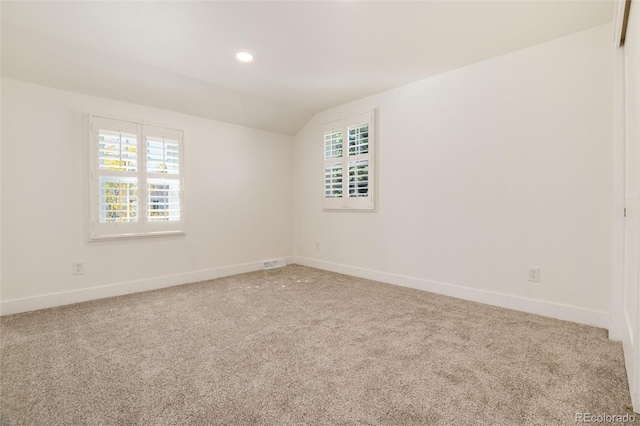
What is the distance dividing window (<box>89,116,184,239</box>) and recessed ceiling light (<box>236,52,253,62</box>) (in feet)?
4.42

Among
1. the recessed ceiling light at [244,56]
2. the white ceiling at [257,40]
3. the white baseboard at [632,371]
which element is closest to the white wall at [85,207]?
the white ceiling at [257,40]

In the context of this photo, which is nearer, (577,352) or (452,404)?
(452,404)

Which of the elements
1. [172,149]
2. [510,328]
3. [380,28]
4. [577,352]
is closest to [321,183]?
[172,149]

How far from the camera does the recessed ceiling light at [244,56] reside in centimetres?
267

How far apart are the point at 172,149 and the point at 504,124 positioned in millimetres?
3531

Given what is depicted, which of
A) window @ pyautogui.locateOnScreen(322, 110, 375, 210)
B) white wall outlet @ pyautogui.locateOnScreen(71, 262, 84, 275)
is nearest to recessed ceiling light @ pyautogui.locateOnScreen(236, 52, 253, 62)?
window @ pyautogui.locateOnScreen(322, 110, 375, 210)

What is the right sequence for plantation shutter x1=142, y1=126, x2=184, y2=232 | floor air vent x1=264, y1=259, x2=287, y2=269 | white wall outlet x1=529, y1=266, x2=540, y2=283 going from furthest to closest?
floor air vent x1=264, y1=259, x2=287, y2=269
plantation shutter x1=142, y1=126, x2=184, y2=232
white wall outlet x1=529, y1=266, x2=540, y2=283

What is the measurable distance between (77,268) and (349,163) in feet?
10.5

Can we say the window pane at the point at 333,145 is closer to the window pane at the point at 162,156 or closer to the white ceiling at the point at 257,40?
the white ceiling at the point at 257,40

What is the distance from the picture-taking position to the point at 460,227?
3.01 meters

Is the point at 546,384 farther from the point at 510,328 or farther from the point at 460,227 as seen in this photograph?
the point at 460,227

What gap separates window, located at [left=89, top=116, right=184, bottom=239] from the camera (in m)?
3.01

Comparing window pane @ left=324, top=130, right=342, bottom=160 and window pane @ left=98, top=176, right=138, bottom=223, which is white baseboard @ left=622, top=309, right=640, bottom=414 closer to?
window pane @ left=324, top=130, right=342, bottom=160

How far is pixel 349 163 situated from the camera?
13.1 feet
